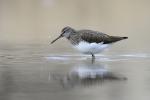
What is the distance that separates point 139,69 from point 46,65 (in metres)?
1.79

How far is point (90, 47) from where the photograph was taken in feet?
43.5

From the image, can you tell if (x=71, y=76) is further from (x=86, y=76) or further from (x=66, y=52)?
(x=66, y=52)

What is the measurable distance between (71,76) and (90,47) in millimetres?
2661

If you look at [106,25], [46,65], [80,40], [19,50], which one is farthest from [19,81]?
[106,25]

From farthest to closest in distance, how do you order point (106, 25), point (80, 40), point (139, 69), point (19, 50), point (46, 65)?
1. point (106, 25)
2. point (19, 50)
3. point (80, 40)
4. point (46, 65)
5. point (139, 69)

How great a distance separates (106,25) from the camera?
827 inches

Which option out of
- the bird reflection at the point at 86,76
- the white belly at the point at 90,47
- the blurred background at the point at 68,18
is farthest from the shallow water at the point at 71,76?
the blurred background at the point at 68,18

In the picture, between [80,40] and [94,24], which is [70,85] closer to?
[80,40]

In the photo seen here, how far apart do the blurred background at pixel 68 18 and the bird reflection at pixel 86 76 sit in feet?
21.9

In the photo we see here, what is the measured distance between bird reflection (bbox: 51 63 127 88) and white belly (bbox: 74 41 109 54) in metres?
1.52

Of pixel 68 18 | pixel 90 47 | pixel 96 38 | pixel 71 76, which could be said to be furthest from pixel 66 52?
pixel 68 18

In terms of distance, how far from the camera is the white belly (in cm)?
1326

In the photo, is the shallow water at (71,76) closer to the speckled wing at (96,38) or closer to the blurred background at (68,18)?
the speckled wing at (96,38)

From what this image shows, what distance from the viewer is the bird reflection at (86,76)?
995cm
